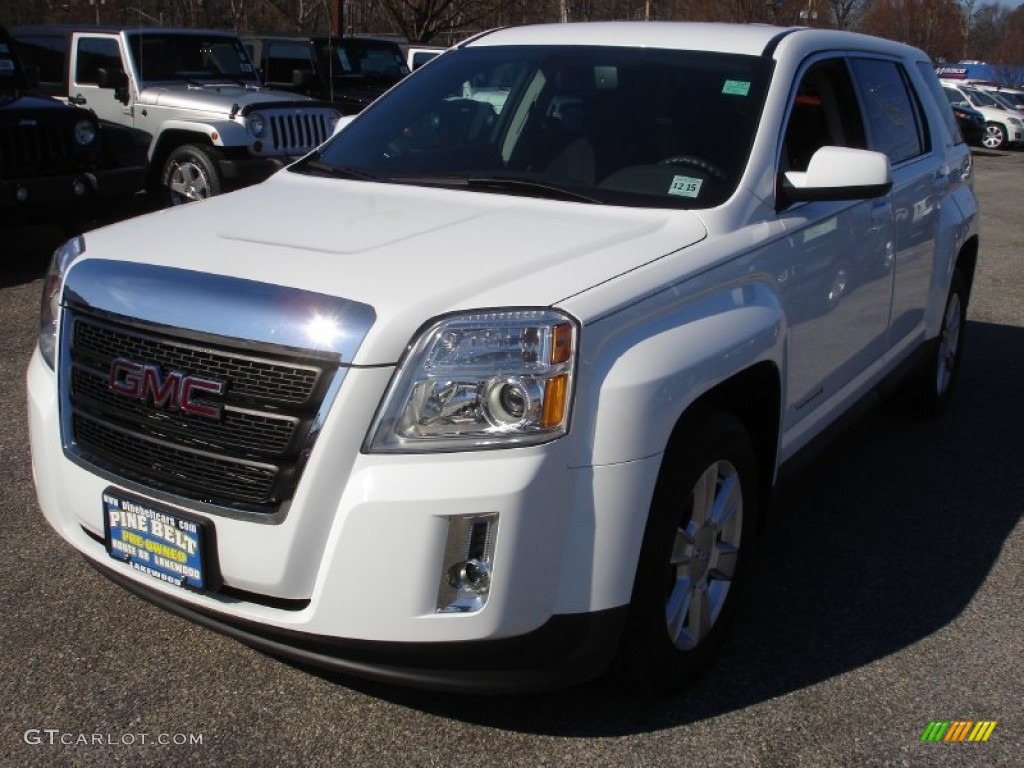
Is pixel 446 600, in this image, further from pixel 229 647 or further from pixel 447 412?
pixel 229 647

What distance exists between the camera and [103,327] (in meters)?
2.97

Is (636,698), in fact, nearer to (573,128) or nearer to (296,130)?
(573,128)

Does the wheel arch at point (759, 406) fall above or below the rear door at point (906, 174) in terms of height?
below

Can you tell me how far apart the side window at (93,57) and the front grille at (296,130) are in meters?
1.76

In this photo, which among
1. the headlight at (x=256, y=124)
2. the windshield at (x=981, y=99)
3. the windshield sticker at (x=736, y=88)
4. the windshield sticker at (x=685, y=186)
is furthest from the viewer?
the windshield at (x=981, y=99)

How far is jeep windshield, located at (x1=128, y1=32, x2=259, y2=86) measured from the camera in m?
10.9

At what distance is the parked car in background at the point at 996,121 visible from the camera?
30.9m

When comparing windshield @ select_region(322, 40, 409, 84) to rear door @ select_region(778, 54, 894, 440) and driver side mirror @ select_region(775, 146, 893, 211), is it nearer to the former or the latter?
rear door @ select_region(778, 54, 894, 440)

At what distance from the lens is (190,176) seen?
10.2 meters

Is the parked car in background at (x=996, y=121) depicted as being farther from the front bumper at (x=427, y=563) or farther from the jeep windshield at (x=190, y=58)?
the front bumper at (x=427, y=563)

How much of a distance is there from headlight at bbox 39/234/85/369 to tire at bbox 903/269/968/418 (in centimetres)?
387


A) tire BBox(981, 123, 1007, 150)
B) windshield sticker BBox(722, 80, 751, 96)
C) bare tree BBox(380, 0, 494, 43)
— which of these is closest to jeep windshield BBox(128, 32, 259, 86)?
windshield sticker BBox(722, 80, 751, 96)

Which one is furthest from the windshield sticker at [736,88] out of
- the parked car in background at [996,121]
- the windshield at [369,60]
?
the parked car in background at [996,121]

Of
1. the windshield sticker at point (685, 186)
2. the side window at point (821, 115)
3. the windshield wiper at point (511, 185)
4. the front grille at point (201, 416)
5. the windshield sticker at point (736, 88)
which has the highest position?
the windshield sticker at point (736, 88)
